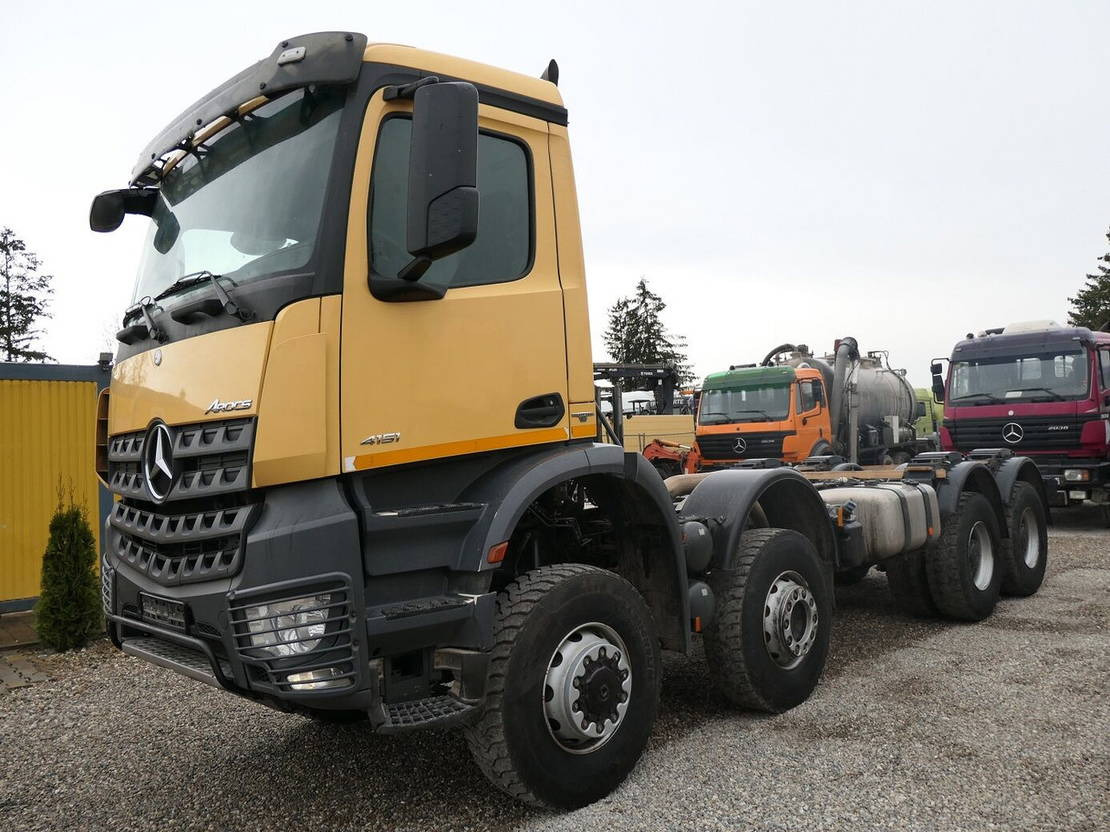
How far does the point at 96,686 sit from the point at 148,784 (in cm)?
224

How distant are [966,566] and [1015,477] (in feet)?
5.00

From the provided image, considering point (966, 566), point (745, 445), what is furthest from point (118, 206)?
point (745, 445)

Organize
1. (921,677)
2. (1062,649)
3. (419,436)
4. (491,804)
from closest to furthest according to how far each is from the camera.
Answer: (419,436) → (491,804) → (921,677) → (1062,649)

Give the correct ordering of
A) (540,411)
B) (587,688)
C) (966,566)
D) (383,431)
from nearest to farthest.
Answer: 1. (383,431)
2. (587,688)
3. (540,411)
4. (966,566)

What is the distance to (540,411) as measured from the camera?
3.61 metres

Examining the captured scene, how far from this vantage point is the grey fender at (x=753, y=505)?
4.50m

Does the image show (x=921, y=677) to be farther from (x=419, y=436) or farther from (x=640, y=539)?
(x=419, y=436)

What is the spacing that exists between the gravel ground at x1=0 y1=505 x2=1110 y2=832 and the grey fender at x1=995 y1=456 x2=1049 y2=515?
1.79 m

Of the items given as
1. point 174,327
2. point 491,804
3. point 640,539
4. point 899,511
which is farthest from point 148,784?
point 899,511

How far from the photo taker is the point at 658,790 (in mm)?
3648

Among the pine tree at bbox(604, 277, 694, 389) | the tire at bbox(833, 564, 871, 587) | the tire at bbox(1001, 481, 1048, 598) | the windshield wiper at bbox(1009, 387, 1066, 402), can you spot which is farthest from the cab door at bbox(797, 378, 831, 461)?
the pine tree at bbox(604, 277, 694, 389)

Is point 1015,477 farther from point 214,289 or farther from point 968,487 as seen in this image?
point 214,289

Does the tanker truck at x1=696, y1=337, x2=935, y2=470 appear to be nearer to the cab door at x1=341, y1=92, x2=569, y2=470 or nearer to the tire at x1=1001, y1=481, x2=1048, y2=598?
the tire at x1=1001, y1=481, x2=1048, y2=598

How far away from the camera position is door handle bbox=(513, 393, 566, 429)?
11.6 feet
